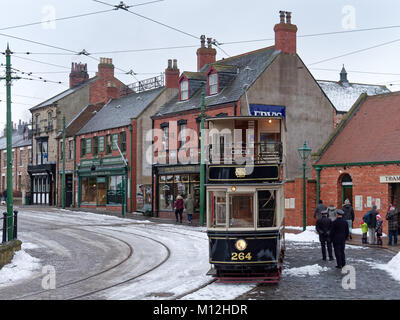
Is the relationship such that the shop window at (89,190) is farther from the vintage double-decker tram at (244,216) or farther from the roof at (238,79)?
the vintage double-decker tram at (244,216)

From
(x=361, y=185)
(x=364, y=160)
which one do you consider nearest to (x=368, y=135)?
(x=364, y=160)

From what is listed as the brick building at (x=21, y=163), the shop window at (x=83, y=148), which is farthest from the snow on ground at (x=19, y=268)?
the brick building at (x=21, y=163)

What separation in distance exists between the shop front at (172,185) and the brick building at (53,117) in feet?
50.2

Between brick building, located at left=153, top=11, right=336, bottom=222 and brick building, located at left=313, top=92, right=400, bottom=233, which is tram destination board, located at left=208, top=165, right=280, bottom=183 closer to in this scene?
brick building, located at left=313, top=92, right=400, bottom=233

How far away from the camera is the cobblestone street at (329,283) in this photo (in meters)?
11.7

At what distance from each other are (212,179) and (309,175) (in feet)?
71.9

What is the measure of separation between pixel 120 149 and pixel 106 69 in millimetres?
12838

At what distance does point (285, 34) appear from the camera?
108ft

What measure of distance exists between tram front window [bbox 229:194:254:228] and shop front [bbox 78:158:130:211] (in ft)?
85.4

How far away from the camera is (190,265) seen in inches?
637

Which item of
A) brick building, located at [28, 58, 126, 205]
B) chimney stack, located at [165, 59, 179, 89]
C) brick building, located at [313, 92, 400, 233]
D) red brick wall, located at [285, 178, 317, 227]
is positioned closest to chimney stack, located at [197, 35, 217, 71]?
chimney stack, located at [165, 59, 179, 89]

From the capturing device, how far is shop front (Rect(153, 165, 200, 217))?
33000mm
